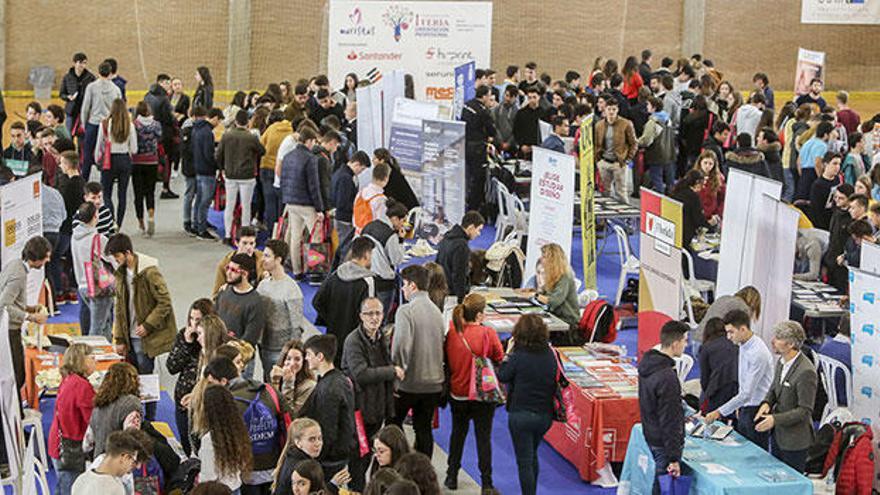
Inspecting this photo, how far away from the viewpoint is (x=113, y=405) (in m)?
7.45

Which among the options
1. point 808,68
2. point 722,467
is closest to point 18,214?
point 722,467

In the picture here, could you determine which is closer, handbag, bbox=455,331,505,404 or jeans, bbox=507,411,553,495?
jeans, bbox=507,411,553,495

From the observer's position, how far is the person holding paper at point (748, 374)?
28.2ft

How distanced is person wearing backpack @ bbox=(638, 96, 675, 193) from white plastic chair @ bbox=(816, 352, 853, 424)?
741 centimetres

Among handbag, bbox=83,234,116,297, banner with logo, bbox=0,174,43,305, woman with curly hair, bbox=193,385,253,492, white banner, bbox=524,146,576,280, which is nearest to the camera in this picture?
woman with curly hair, bbox=193,385,253,492

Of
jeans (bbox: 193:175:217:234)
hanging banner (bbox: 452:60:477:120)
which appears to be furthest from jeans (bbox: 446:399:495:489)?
hanging banner (bbox: 452:60:477:120)

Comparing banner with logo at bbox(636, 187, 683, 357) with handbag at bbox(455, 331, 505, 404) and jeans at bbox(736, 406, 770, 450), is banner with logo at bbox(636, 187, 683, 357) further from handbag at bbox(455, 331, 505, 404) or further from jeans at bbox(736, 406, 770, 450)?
handbag at bbox(455, 331, 505, 404)

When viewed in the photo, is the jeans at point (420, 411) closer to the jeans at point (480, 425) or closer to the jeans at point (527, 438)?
the jeans at point (480, 425)

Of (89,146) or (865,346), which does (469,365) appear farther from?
(89,146)

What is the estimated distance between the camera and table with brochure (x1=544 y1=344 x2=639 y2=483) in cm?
912

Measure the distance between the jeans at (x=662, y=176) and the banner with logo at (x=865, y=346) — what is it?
7.74 m

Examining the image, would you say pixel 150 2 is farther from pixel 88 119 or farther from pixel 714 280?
pixel 714 280

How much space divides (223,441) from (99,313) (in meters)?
3.53

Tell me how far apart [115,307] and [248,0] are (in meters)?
14.2
